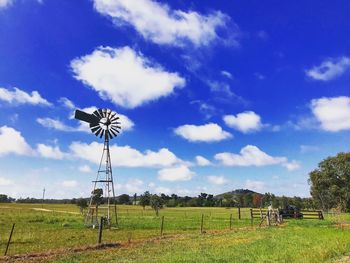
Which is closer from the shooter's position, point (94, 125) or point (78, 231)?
point (78, 231)

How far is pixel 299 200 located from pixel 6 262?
131 m

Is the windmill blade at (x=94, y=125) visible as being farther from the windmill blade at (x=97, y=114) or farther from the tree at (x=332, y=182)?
the tree at (x=332, y=182)

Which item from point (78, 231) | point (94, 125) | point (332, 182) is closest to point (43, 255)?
point (78, 231)

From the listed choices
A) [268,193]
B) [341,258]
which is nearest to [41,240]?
[341,258]

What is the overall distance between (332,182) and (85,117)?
212 feet

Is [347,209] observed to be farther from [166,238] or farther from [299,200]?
[166,238]

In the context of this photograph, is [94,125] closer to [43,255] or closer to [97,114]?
[97,114]

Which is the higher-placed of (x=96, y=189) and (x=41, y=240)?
(x=96, y=189)

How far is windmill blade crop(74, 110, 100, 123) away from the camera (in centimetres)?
4859

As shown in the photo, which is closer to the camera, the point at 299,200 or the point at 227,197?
the point at 299,200

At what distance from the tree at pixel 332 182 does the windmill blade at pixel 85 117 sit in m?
57.6

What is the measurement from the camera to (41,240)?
3023 centimetres

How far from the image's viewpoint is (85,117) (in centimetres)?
4947

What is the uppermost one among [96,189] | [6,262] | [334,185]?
[334,185]
